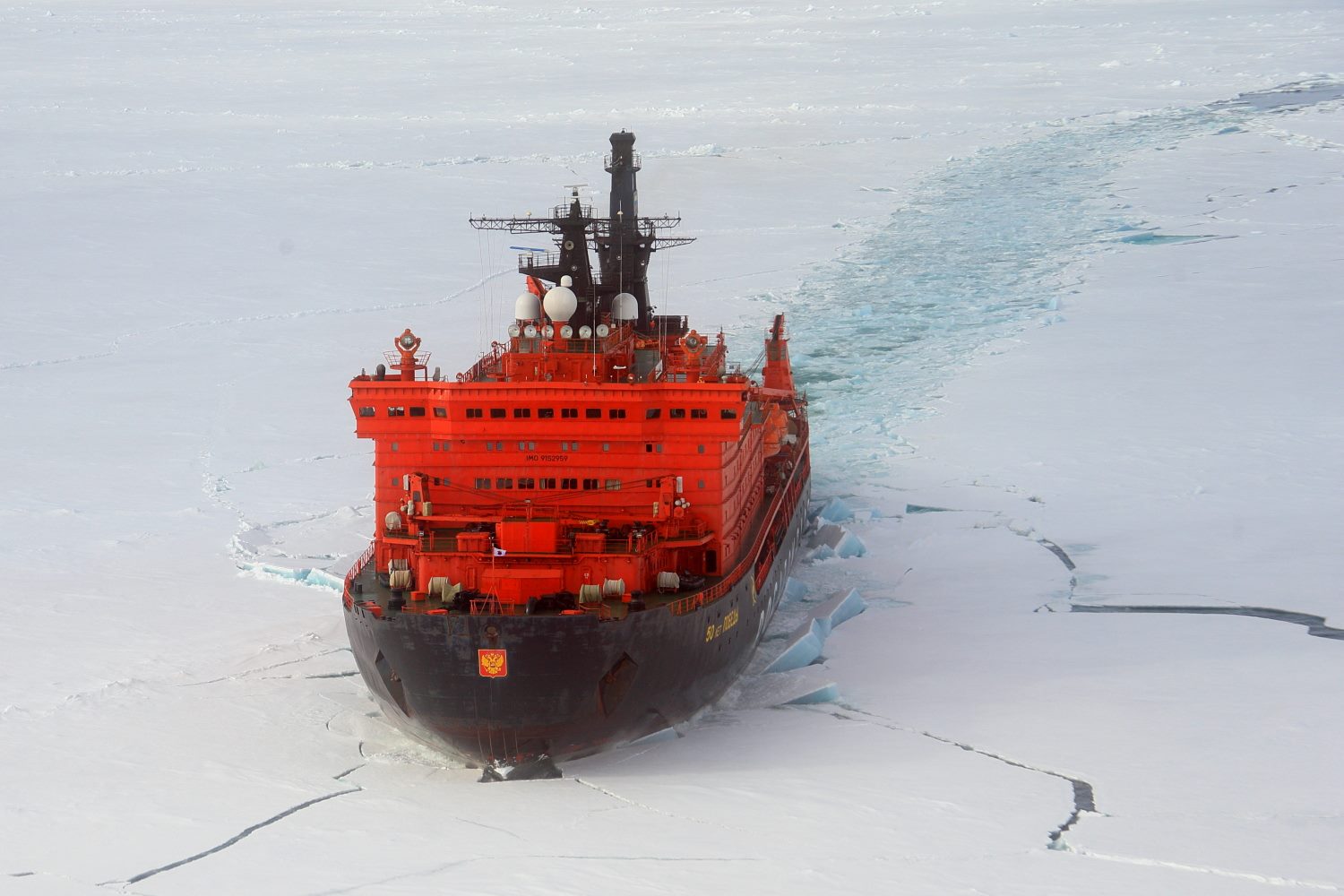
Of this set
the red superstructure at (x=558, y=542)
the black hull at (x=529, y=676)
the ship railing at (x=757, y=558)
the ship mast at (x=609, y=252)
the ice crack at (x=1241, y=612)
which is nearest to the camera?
the black hull at (x=529, y=676)

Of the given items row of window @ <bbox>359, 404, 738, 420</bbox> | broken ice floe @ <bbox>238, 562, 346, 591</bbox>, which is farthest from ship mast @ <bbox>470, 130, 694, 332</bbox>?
broken ice floe @ <bbox>238, 562, 346, 591</bbox>

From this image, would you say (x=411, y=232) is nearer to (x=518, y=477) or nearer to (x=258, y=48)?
(x=518, y=477)

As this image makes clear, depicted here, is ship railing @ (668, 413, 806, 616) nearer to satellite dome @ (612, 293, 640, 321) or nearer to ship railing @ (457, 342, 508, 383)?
satellite dome @ (612, 293, 640, 321)

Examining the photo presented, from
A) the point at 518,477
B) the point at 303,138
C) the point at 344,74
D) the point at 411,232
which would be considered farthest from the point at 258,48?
the point at 518,477

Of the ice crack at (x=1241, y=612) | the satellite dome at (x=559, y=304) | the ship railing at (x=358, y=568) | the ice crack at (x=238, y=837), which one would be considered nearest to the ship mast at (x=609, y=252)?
the satellite dome at (x=559, y=304)

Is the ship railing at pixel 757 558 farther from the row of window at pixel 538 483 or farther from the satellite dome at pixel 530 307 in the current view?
the satellite dome at pixel 530 307
